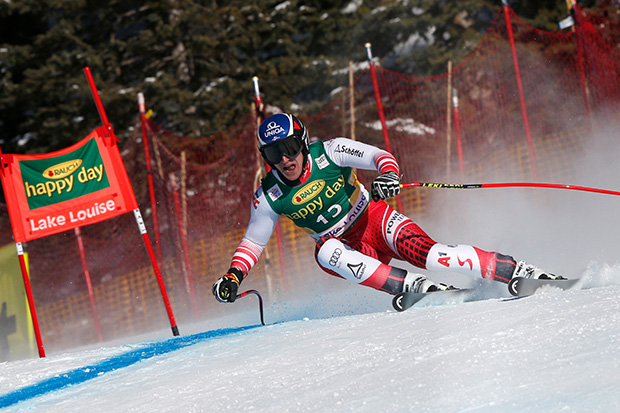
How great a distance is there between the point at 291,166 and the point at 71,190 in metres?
3.26

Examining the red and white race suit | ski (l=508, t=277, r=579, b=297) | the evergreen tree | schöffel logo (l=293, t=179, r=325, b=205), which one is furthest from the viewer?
the evergreen tree

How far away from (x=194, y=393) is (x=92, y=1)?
19.0m

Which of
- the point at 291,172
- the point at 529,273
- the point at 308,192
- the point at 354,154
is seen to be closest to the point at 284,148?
the point at 291,172

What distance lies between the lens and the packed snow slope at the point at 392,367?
92.6 inches

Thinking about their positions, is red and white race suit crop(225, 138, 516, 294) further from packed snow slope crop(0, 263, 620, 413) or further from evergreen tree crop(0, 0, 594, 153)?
evergreen tree crop(0, 0, 594, 153)

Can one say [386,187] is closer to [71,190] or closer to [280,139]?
[280,139]

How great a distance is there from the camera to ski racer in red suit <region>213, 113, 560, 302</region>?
448cm

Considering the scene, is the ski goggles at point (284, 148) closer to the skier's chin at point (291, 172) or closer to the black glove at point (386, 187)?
the skier's chin at point (291, 172)

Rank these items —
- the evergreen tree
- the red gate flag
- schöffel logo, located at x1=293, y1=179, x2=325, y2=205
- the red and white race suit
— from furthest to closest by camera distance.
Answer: the evergreen tree < the red gate flag < schöffel logo, located at x1=293, y1=179, x2=325, y2=205 < the red and white race suit

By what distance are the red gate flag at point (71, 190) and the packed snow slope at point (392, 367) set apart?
8.48ft

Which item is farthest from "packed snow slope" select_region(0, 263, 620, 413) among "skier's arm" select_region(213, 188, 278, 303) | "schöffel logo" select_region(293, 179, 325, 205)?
"schöffel logo" select_region(293, 179, 325, 205)

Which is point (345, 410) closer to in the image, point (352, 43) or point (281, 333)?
point (281, 333)

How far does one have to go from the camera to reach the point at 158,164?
34.8 ft

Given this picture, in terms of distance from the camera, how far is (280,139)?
4570mm
